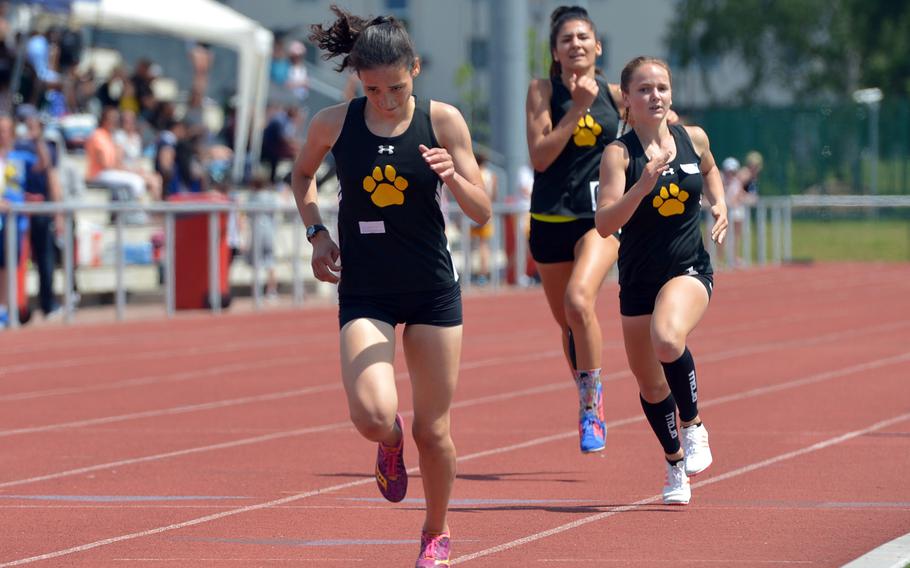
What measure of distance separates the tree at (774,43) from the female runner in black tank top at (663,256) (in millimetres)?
66368

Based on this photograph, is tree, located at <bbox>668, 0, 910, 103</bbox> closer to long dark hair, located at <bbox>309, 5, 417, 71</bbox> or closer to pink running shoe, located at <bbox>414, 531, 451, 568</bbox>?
long dark hair, located at <bbox>309, 5, 417, 71</bbox>

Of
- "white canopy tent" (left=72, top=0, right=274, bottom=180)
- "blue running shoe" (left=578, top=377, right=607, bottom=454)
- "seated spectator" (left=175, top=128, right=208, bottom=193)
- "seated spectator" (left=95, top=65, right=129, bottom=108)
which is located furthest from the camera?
"seated spectator" (left=95, top=65, right=129, bottom=108)

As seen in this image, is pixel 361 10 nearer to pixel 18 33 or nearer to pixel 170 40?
pixel 170 40

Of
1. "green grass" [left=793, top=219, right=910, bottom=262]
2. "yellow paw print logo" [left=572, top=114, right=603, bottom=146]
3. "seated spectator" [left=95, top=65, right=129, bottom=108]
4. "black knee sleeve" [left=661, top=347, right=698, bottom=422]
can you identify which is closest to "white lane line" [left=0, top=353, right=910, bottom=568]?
"black knee sleeve" [left=661, top=347, right=698, bottom=422]

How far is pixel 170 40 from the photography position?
32.4 meters

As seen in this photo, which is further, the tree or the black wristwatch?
the tree

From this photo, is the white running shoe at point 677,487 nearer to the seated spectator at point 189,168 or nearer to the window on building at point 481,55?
the seated spectator at point 189,168

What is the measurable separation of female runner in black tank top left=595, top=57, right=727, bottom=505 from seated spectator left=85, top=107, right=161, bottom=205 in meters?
15.5

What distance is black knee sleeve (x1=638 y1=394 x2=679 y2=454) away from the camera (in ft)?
25.2

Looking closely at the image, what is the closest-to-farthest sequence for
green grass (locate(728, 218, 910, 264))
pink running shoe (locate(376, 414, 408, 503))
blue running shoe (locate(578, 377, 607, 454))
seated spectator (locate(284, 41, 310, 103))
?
1. pink running shoe (locate(376, 414, 408, 503))
2. blue running shoe (locate(578, 377, 607, 454))
3. seated spectator (locate(284, 41, 310, 103))
4. green grass (locate(728, 218, 910, 264))

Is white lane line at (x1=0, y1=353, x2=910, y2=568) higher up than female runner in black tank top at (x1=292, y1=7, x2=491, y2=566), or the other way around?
female runner in black tank top at (x1=292, y1=7, x2=491, y2=566)

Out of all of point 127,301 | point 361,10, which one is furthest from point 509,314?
point 361,10

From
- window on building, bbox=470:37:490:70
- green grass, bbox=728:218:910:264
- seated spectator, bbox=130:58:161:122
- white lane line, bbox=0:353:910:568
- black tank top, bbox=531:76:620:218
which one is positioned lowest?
white lane line, bbox=0:353:910:568

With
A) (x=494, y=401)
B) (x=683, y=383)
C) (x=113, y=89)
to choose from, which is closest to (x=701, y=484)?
(x=683, y=383)
